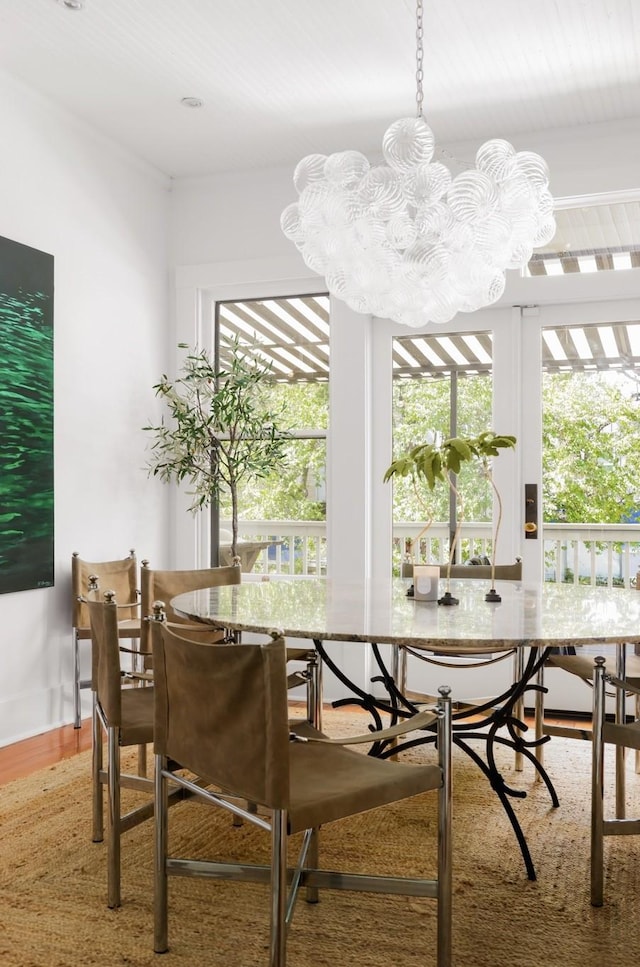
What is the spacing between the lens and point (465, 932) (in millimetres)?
2160

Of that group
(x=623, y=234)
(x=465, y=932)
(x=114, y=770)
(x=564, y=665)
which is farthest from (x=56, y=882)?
(x=623, y=234)

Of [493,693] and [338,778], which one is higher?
[338,778]

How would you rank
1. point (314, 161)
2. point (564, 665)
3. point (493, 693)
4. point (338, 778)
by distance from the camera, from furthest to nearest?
1. point (493, 693)
2. point (564, 665)
3. point (314, 161)
4. point (338, 778)

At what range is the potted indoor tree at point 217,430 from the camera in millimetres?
4801

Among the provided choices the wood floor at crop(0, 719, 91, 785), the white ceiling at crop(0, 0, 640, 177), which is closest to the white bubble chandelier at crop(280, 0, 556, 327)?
the white ceiling at crop(0, 0, 640, 177)

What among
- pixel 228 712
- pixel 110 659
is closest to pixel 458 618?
pixel 228 712

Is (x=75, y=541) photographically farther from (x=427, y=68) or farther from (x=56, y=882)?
(x=427, y=68)

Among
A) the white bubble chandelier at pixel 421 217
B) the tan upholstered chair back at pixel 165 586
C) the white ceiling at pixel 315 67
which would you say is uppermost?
the white ceiling at pixel 315 67

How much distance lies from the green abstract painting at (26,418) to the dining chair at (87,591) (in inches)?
5.9

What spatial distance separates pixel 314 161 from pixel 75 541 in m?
2.37

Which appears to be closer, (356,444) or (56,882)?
(56,882)

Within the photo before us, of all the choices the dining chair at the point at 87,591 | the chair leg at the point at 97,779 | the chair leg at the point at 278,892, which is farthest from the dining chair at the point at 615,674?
the dining chair at the point at 87,591

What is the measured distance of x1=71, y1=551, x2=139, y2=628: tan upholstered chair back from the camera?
4.20 m

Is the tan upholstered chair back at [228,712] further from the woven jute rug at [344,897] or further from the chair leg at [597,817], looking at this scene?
the chair leg at [597,817]
